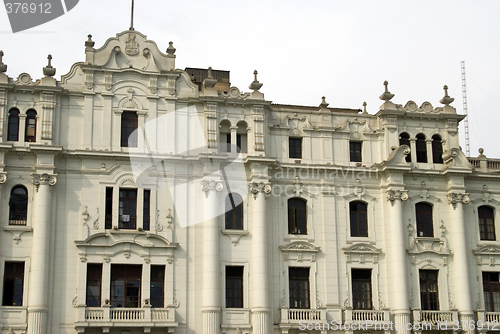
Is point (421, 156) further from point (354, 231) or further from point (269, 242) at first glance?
point (269, 242)

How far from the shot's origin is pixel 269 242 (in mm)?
44031

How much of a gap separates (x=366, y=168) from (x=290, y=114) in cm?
576

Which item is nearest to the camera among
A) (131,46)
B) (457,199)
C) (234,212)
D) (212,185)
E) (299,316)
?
(299,316)

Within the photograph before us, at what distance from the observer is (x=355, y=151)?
156 ft

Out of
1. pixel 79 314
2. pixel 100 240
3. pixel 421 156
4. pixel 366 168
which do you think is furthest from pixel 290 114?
pixel 79 314

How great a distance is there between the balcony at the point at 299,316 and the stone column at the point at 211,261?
383cm

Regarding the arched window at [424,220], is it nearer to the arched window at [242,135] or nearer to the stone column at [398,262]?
the stone column at [398,262]

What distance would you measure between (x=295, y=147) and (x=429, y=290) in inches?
468

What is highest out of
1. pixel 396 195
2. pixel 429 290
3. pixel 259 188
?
pixel 259 188

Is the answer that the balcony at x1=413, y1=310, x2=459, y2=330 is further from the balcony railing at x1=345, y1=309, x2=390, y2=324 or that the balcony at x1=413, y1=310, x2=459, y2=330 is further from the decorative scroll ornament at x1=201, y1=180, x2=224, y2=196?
the decorative scroll ornament at x1=201, y1=180, x2=224, y2=196

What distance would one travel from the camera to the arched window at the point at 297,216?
148 feet

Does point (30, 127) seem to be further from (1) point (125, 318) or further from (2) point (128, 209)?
(1) point (125, 318)

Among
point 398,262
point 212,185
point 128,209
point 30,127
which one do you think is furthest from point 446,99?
point 30,127

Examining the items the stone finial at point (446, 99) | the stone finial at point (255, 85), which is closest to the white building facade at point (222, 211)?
the stone finial at point (255, 85)
